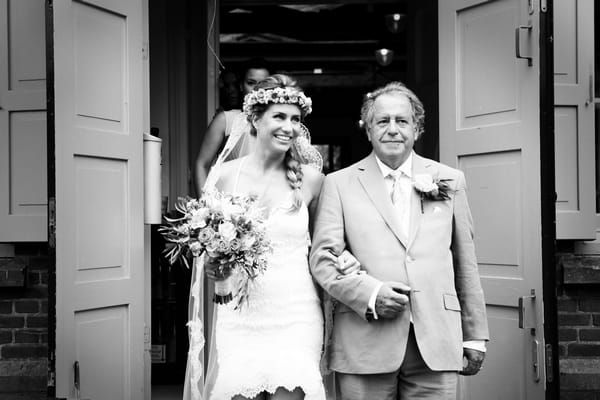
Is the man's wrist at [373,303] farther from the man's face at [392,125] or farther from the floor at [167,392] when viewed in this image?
the floor at [167,392]

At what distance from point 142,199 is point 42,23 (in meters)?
1.48

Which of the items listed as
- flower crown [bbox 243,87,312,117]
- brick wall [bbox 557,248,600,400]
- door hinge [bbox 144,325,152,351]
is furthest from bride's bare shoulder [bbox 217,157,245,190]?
brick wall [bbox 557,248,600,400]

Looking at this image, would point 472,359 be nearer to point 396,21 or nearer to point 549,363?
point 549,363

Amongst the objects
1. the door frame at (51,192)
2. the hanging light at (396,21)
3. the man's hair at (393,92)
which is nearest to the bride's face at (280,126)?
the man's hair at (393,92)

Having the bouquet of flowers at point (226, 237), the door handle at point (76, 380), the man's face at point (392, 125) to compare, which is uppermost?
the man's face at point (392, 125)

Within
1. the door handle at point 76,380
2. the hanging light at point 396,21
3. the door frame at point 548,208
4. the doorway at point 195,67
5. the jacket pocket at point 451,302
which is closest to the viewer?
the jacket pocket at point 451,302

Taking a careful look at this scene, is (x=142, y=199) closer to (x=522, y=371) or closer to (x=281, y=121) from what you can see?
(x=281, y=121)

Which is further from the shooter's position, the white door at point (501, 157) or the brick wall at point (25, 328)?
the brick wall at point (25, 328)

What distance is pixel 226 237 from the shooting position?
3.66m

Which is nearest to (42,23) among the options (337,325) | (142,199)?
(142,199)

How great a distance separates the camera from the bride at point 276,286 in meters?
3.83

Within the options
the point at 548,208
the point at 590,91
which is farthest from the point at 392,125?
the point at 590,91

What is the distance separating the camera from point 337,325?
3.84m

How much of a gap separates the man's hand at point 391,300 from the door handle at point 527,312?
1.31 metres
